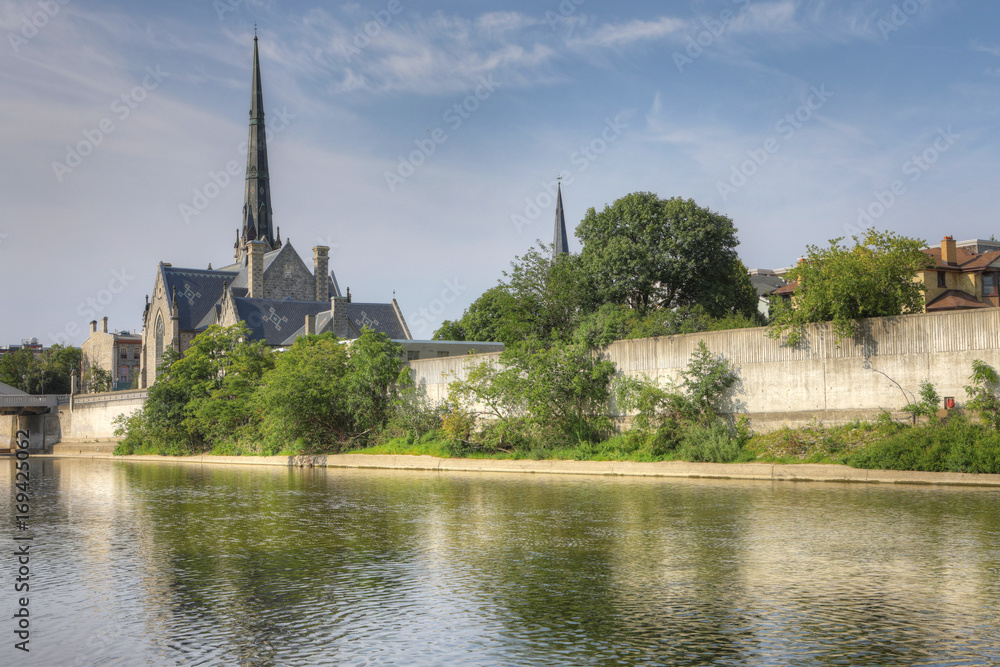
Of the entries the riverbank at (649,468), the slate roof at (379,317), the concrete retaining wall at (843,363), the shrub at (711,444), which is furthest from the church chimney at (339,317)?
the shrub at (711,444)

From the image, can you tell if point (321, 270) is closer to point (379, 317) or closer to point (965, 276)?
point (379, 317)

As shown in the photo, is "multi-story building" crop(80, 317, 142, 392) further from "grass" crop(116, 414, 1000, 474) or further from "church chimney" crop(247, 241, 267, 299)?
"grass" crop(116, 414, 1000, 474)

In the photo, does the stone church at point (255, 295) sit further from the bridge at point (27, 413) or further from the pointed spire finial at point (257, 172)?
the bridge at point (27, 413)

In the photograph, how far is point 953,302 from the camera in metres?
50.3

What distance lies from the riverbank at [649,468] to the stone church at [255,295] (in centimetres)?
3792

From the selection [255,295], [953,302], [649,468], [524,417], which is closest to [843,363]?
[649,468]

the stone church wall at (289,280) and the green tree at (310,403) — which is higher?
the stone church wall at (289,280)

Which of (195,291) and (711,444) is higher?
(195,291)

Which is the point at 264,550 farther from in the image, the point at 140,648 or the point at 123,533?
the point at 140,648

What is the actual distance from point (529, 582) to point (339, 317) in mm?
62169

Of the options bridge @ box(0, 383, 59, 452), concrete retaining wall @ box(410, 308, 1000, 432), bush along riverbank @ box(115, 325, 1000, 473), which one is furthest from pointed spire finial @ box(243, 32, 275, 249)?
concrete retaining wall @ box(410, 308, 1000, 432)

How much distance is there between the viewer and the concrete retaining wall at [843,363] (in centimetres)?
2497

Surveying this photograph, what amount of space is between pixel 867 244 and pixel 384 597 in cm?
2265

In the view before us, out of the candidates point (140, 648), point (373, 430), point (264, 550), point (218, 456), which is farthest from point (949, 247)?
point (140, 648)
